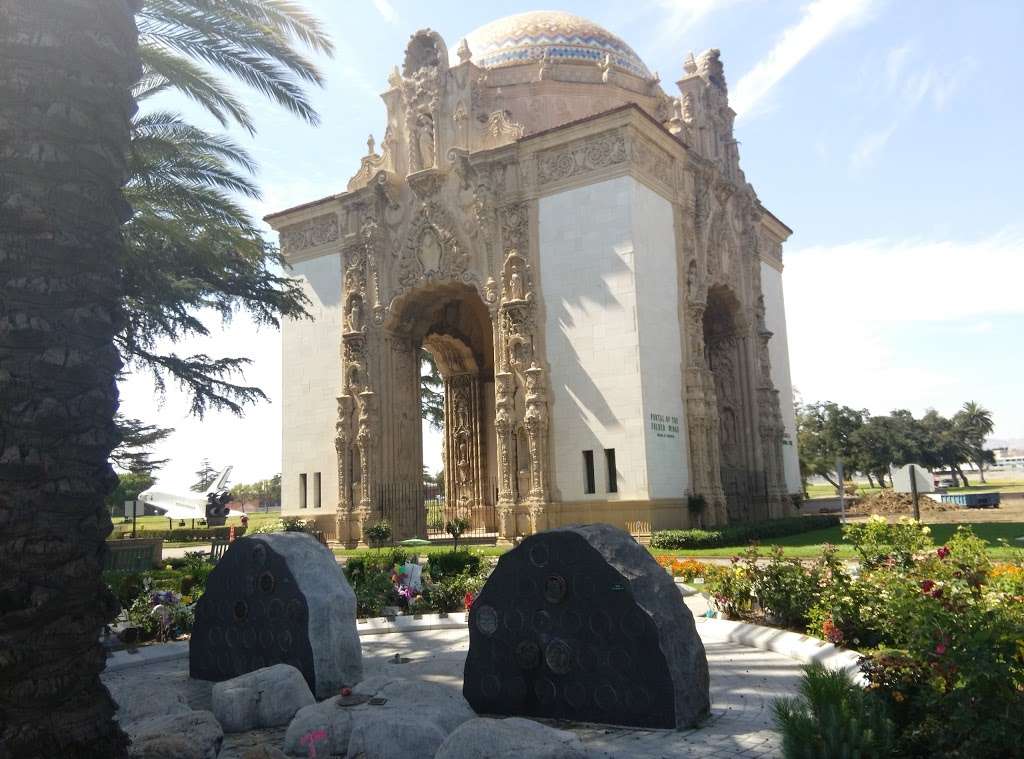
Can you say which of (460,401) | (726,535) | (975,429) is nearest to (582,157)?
(726,535)

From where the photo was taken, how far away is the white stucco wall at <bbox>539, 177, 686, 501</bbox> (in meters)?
23.5

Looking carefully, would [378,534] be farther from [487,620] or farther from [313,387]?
[487,620]

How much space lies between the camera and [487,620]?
691 centimetres

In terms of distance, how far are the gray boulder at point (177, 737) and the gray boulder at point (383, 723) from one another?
1.96ft

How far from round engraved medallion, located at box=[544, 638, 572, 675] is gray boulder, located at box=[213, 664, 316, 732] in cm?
232

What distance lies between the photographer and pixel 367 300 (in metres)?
29.5

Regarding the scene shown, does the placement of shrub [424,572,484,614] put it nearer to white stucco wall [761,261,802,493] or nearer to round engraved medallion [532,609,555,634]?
round engraved medallion [532,609,555,634]

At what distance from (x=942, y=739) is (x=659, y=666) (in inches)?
81.5

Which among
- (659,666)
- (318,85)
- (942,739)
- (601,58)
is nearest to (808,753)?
(942,739)

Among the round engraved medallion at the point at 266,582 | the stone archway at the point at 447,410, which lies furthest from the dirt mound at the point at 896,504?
the round engraved medallion at the point at 266,582

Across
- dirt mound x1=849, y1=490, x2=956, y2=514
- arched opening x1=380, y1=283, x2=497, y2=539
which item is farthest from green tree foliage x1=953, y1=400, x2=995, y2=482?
arched opening x1=380, y1=283, x2=497, y2=539

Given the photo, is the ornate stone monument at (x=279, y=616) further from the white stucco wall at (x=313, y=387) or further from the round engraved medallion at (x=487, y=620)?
the white stucco wall at (x=313, y=387)

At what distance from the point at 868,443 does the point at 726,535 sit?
5463cm

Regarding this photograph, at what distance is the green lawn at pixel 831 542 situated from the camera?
61.2ft
